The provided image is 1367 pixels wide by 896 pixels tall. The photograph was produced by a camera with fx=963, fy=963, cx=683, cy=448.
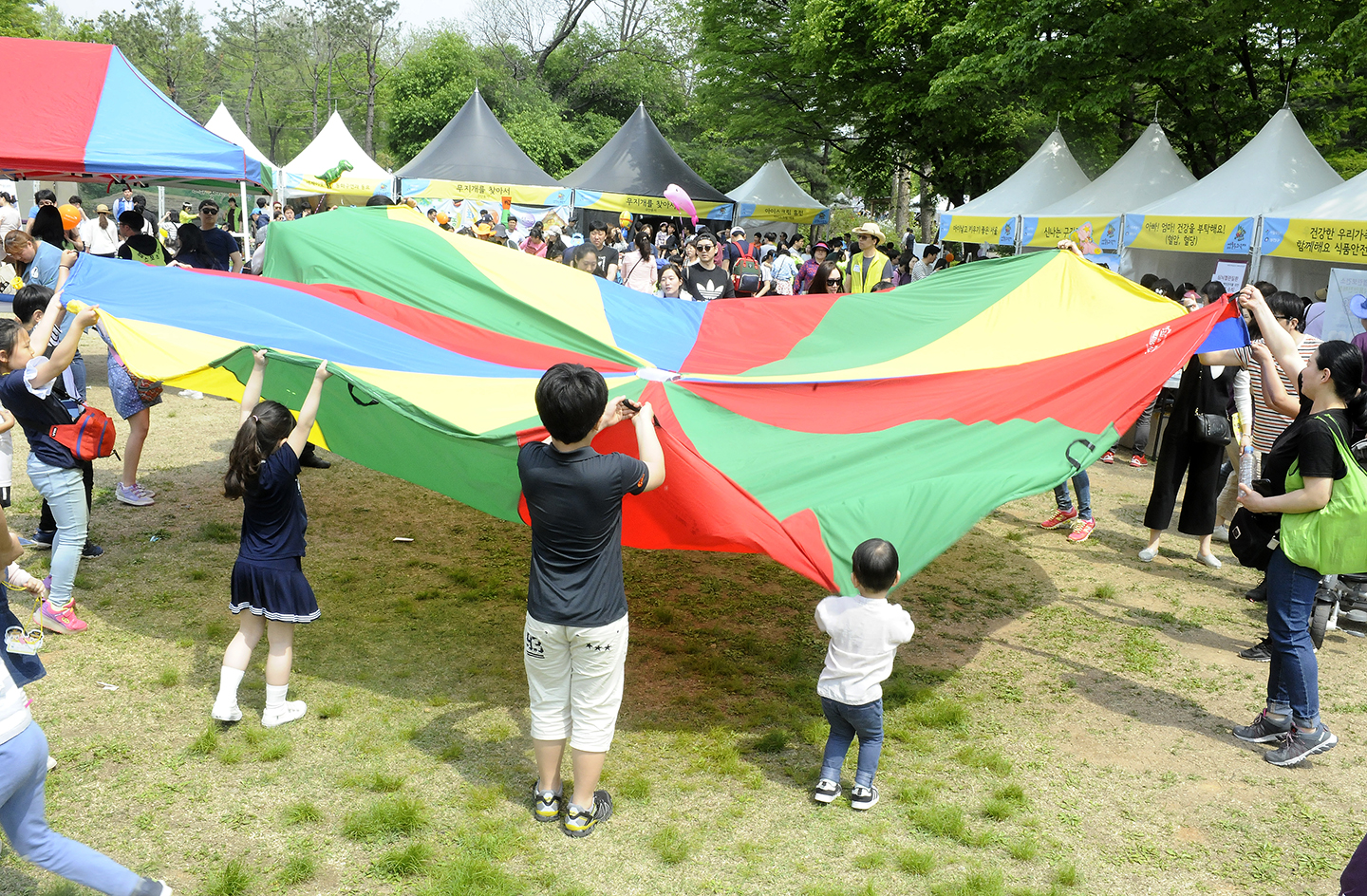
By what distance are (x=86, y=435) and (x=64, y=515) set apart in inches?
14.1

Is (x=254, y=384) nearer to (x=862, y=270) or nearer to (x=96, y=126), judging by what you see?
(x=862, y=270)

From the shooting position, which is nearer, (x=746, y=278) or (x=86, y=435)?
(x=86, y=435)

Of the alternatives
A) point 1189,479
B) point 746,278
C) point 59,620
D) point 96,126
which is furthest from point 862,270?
point 96,126

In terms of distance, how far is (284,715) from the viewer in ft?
11.9

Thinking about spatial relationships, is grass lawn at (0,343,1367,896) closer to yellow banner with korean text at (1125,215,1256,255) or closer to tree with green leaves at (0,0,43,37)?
yellow banner with korean text at (1125,215,1256,255)

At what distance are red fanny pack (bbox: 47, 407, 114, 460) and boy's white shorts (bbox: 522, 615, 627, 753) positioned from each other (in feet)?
7.77

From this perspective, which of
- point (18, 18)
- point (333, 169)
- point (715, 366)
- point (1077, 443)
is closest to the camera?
point (1077, 443)

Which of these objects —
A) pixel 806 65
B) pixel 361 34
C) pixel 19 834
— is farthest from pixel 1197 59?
pixel 361 34

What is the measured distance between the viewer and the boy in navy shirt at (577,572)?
278 centimetres

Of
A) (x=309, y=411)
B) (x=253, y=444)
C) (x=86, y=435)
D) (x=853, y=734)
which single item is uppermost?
(x=309, y=411)

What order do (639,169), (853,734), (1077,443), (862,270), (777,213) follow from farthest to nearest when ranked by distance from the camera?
(777,213)
(639,169)
(862,270)
(1077,443)
(853,734)

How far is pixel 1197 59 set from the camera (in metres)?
12.5

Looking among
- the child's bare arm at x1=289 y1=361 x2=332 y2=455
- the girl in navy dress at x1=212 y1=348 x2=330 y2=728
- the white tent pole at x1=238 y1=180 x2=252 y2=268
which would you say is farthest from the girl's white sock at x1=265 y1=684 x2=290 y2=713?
the white tent pole at x1=238 y1=180 x2=252 y2=268

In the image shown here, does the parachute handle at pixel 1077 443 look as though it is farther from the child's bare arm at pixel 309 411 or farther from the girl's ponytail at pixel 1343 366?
the child's bare arm at pixel 309 411
